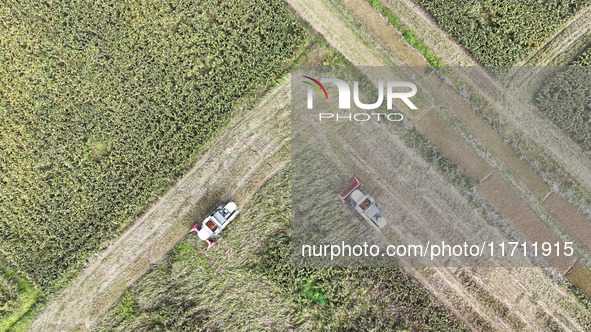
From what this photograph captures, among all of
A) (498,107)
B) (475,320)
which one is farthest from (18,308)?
(498,107)

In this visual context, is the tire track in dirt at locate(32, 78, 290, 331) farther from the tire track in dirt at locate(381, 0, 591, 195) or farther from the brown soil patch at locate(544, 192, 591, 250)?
the brown soil patch at locate(544, 192, 591, 250)

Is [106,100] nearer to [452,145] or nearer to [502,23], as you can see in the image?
[452,145]

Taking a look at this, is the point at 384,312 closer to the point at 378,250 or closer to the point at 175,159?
the point at 378,250

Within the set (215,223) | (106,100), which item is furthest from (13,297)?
(106,100)

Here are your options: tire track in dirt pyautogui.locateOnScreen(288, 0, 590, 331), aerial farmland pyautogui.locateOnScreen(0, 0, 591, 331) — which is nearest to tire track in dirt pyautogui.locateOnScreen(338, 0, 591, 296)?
aerial farmland pyautogui.locateOnScreen(0, 0, 591, 331)

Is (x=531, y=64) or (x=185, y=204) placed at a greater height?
(x=185, y=204)

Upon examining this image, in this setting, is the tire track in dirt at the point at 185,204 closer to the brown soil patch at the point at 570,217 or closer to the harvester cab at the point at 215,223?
the harvester cab at the point at 215,223
